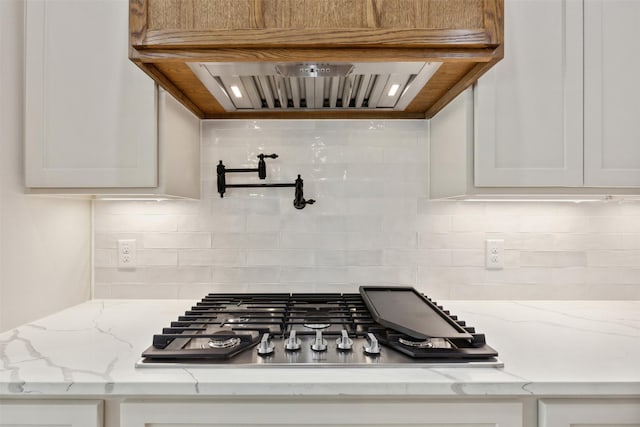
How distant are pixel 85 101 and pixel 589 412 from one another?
5.23 ft

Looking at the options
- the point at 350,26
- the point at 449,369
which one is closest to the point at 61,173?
the point at 350,26

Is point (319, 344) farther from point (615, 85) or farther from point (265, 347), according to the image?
point (615, 85)

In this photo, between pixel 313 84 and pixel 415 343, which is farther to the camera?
pixel 313 84


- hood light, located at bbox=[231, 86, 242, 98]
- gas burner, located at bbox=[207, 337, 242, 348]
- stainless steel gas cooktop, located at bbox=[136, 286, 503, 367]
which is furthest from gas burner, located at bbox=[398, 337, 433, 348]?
hood light, located at bbox=[231, 86, 242, 98]

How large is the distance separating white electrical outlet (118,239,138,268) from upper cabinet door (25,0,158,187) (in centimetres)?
44

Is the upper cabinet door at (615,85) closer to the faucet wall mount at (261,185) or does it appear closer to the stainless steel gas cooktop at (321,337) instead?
the stainless steel gas cooktop at (321,337)

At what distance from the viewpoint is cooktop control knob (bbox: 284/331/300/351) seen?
1.01 metres

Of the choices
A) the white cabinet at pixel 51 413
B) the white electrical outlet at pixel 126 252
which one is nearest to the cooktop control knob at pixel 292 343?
the white cabinet at pixel 51 413

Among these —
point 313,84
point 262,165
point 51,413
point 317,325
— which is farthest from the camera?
point 262,165

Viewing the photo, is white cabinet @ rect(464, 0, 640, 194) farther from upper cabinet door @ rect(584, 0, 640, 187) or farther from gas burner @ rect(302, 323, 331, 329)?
gas burner @ rect(302, 323, 331, 329)

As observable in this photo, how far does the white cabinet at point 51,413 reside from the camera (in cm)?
89

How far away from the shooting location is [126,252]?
165 centimetres

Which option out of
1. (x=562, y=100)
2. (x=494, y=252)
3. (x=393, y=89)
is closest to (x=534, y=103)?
(x=562, y=100)

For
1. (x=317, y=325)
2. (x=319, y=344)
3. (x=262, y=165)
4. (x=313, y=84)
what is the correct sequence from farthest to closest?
(x=262, y=165) < (x=313, y=84) < (x=317, y=325) < (x=319, y=344)
